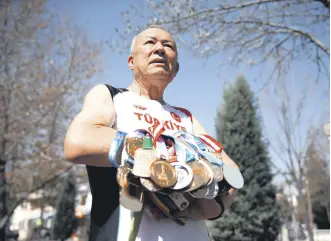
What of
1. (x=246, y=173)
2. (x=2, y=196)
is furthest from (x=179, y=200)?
(x=246, y=173)

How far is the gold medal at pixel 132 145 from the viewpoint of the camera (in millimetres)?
1135

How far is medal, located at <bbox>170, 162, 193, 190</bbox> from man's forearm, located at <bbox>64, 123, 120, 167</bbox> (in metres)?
0.27

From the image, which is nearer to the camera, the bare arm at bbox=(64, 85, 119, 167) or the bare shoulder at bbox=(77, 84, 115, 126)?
the bare arm at bbox=(64, 85, 119, 167)

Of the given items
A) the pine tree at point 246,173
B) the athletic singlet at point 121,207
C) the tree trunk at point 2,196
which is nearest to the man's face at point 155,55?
the athletic singlet at point 121,207

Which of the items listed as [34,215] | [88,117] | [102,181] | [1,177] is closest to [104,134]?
[88,117]

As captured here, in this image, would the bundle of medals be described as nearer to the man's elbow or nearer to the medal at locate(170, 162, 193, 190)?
the medal at locate(170, 162, 193, 190)

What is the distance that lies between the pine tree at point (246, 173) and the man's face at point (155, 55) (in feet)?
27.9

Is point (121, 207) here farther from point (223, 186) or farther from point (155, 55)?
point (155, 55)

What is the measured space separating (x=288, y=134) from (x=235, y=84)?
7.96ft

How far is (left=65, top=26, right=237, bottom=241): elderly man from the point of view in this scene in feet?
4.13

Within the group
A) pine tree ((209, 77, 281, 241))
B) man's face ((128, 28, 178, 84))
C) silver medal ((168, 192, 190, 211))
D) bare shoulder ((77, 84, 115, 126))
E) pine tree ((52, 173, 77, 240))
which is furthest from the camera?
pine tree ((52, 173, 77, 240))

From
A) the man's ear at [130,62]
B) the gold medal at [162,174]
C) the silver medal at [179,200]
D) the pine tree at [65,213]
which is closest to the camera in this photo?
the gold medal at [162,174]

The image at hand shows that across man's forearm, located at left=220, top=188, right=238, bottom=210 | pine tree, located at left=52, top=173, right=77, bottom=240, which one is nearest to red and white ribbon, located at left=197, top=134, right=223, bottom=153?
man's forearm, located at left=220, top=188, right=238, bottom=210

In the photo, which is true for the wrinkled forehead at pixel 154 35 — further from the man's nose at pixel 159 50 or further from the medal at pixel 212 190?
the medal at pixel 212 190
